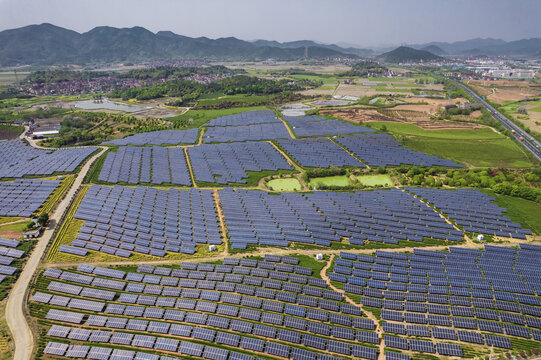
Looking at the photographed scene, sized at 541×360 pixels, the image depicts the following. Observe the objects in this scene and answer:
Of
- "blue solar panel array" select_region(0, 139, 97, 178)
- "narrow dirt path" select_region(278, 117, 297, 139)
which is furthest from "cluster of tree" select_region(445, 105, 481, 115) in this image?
"blue solar panel array" select_region(0, 139, 97, 178)

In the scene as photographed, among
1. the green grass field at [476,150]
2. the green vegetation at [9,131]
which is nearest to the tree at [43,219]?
the green vegetation at [9,131]

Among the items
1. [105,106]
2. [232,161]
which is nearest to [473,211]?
[232,161]

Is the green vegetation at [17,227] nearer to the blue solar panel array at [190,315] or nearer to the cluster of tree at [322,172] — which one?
the blue solar panel array at [190,315]

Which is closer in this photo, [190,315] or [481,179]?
[190,315]

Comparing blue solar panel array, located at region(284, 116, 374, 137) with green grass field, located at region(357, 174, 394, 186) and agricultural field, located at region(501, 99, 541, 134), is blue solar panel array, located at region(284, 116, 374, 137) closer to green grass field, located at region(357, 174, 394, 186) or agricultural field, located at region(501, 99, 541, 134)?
green grass field, located at region(357, 174, 394, 186)

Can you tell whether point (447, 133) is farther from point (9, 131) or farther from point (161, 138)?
point (9, 131)

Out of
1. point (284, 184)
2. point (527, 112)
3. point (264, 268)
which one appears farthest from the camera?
point (527, 112)
